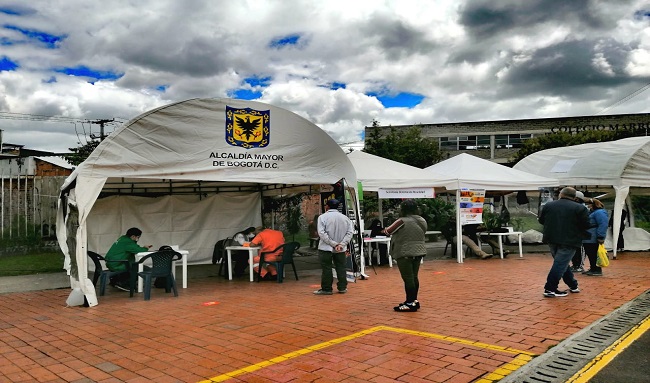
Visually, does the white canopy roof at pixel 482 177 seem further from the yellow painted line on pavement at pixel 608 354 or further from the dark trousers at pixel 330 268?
the yellow painted line on pavement at pixel 608 354

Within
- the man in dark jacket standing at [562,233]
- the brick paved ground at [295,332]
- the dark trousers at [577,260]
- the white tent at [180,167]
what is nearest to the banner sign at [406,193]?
the white tent at [180,167]

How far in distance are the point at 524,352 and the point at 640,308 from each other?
317cm

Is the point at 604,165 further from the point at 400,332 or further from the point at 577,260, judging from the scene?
the point at 400,332

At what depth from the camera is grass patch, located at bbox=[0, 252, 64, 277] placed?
11.6 meters

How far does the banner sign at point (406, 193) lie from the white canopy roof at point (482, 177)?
56cm

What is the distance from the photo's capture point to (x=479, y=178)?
14.1m

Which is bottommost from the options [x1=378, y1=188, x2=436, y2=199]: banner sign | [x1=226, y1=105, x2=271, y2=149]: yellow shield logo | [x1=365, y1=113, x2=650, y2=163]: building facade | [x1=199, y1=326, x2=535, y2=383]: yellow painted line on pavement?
[x1=199, y1=326, x2=535, y2=383]: yellow painted line on pavement

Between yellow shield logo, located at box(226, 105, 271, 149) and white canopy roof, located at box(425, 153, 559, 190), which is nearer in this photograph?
yellow shield logo, located at box(226, 105, 271, 149)

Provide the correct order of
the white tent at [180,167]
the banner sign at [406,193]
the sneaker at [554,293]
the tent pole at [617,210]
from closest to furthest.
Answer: the sneaker at [554,293], the white tent at [180,167], the banner sign at [406,193], the tent pole at [617,210]

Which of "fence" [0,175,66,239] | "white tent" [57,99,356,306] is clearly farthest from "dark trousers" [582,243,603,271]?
"fence" [0,175,66,239]

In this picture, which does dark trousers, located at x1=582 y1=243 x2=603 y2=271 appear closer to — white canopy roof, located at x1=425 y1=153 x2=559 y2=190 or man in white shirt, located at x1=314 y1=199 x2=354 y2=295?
white canopy roof, located at x1=425 y1=153 x2=559 y2=190

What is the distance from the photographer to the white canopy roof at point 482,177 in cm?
1375

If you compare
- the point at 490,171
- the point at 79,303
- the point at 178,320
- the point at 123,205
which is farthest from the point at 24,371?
the point at 490,171

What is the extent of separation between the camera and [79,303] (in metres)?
8.09
